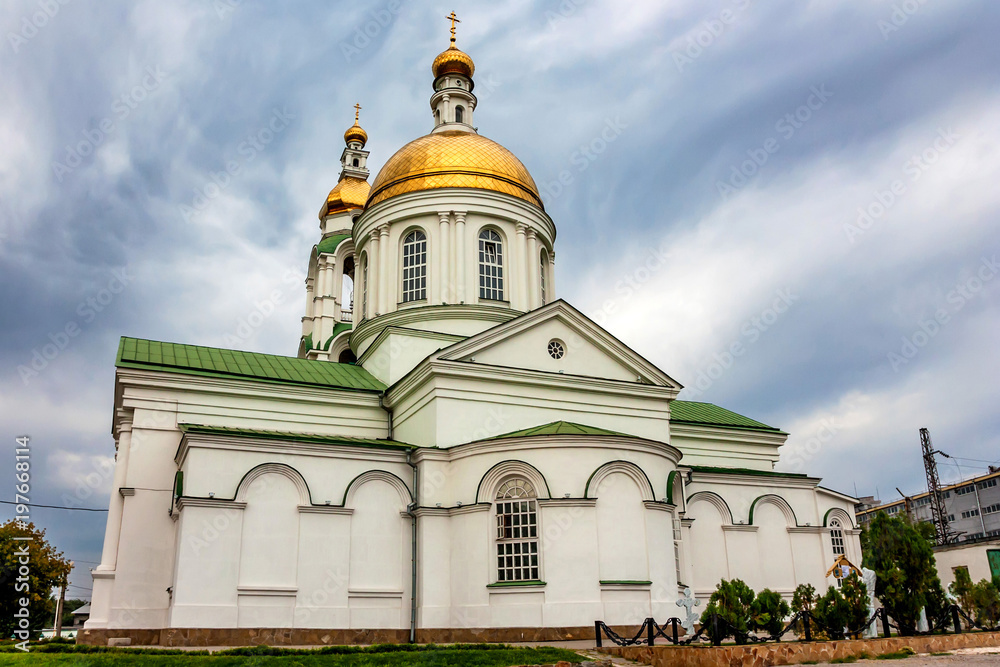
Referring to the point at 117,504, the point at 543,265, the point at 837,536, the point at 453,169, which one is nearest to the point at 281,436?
the point at 117,504

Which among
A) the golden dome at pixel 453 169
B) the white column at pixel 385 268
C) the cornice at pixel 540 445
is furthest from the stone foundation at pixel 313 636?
the golden dome at pixel 453 169

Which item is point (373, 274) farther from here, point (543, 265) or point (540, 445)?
point (540, 445)

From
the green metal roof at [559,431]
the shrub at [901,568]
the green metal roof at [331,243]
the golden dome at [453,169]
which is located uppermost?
the green metal roof at [331,243]

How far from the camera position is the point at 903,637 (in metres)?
13.7

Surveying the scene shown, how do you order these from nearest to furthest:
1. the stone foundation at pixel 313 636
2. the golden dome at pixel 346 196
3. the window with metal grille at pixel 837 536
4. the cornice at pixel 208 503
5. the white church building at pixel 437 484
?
1. the stone foundation at pixel 313 636
2. the cornice at pixel 208 503
3. the white church building at pixel 437 484
4. the window with metal grille at pixel 837 536
5. the golden dome at pixel 346 196

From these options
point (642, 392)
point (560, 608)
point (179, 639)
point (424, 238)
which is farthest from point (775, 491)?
point (179, 639)

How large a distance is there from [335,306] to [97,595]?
74.3 ft

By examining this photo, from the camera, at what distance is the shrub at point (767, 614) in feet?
46.0

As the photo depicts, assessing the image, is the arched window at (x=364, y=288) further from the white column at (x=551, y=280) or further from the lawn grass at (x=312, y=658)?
the lawn grass at (x=312, y=658)

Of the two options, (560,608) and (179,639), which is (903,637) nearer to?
(560,608)

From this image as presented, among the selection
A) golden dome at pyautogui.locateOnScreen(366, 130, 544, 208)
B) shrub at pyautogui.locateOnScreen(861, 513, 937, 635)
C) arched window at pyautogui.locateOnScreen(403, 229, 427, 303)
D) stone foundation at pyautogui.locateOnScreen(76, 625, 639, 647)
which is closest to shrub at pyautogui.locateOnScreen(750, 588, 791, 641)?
shrub at pyautogui.locateOnScreen(861, 513, 937, 635)

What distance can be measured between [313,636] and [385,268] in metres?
12.8

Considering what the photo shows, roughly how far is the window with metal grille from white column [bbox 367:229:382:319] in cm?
1655

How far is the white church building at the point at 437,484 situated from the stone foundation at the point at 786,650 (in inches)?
176
